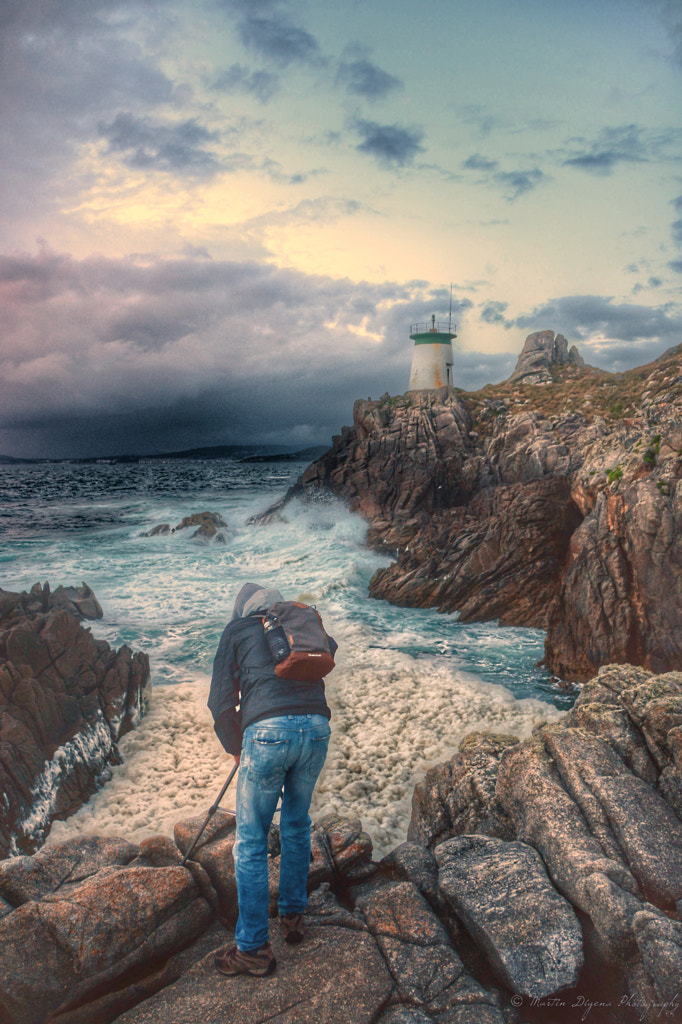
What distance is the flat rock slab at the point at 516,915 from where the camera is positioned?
374 centimetres

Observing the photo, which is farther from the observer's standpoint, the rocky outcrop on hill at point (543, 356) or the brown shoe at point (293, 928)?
the rocky outcrop on hill at point (543, 356)

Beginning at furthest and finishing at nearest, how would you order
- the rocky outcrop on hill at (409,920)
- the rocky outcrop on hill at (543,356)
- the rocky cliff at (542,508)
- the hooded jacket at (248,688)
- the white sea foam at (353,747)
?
the rocky outcrop on hill at (543,356), the rocky cliff at (542,508), the white sea foam at (353,747), the hooded jacket at (248,688), the rocky outcrop on hill at (409,920)

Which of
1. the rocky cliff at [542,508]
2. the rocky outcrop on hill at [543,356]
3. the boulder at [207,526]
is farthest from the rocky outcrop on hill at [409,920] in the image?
the rocky outcrop on hill at [543,356]

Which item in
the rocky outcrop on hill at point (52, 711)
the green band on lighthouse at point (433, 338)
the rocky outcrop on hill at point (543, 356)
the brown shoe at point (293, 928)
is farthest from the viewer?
the rocky outcrop on hill at point (543, 356)

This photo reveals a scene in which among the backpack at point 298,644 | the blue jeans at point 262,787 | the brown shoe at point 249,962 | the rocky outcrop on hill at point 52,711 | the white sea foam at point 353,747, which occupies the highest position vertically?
the backpack at point 298,644

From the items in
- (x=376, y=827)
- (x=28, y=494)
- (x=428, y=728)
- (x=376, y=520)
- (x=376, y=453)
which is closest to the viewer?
(x=376, y=827)

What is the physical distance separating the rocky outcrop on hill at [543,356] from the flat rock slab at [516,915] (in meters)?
53.0

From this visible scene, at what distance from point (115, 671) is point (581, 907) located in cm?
970

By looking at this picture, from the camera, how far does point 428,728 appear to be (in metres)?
10.9

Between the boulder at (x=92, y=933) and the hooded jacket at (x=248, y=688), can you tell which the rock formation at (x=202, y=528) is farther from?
the hooded jacket at (x=248, y=688)

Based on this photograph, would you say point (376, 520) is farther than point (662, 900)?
Yes

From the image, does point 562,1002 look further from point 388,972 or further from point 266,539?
point 266,539

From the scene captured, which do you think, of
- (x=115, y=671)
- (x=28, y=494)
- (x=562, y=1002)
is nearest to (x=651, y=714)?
(x=562, y=1002)

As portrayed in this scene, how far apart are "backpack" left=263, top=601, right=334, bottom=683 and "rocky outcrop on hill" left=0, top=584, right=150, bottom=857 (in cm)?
636
